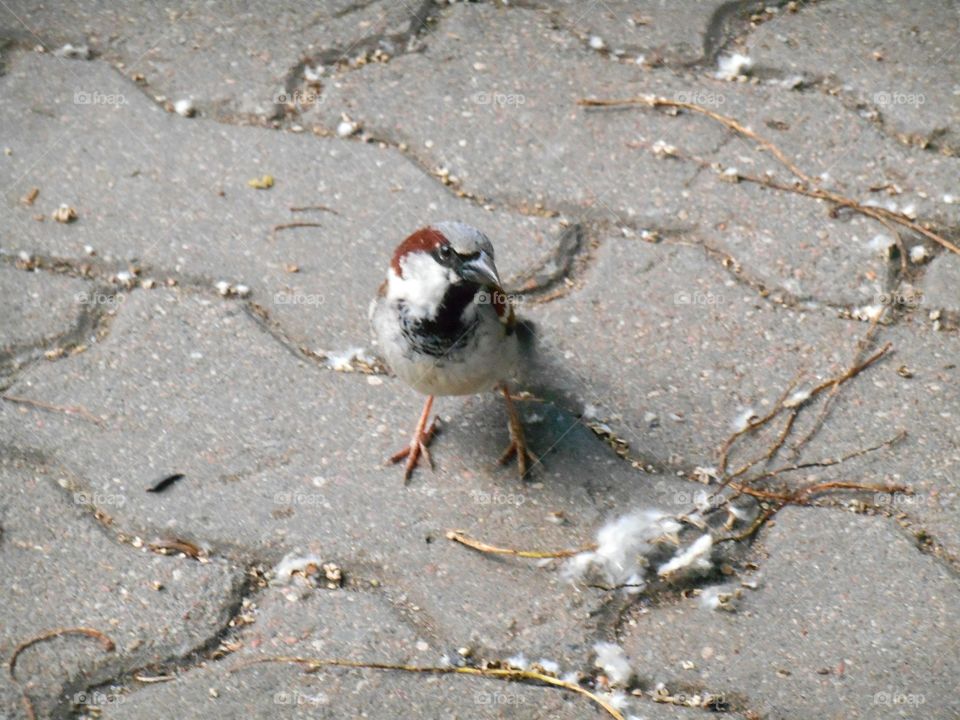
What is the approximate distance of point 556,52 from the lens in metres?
4.13

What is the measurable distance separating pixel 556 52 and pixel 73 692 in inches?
108

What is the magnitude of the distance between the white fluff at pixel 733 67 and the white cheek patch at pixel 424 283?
175 cm

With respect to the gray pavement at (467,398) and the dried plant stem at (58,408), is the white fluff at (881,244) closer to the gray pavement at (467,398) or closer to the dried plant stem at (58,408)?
the gray pavement at (467,398)

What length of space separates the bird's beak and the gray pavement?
0.52 metres

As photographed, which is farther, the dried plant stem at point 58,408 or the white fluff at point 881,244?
the white fluff at point 881,244

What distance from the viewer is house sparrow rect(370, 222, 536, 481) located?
2.71 metres

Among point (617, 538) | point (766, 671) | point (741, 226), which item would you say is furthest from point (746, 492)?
point (741, 226)

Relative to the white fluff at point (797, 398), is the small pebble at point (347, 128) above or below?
above

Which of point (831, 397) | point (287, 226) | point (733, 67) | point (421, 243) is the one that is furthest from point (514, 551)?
point (733, 67)

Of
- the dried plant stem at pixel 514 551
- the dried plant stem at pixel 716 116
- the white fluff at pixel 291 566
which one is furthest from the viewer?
the dried plant stem at pixel 716 116

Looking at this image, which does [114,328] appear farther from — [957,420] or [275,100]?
[957,420]

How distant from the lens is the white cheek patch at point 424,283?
2.72 metres

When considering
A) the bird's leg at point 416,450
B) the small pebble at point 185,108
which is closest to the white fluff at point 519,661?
the bird's leg at point 416,450

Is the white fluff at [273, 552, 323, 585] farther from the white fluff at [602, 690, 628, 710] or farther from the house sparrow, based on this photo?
the white fluff at [602, 690, 628, 710]
